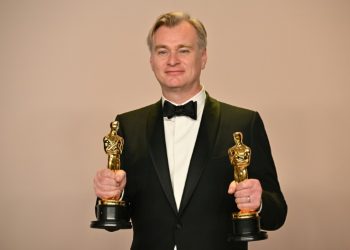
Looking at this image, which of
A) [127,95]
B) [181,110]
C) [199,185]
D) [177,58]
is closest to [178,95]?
[181,110]

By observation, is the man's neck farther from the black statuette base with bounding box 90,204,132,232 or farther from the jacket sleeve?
the black statuette base with bounding box 90,204,132,232

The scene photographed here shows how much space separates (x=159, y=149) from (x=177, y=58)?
51 cm

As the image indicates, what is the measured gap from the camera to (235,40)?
5328 millimetres

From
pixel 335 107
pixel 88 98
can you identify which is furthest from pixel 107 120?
pixel 335 107

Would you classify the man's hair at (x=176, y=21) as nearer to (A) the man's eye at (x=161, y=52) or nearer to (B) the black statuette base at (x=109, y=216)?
(A) the man's eye at (x=161, y=52)

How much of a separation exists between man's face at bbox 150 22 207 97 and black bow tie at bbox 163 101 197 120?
8 centimetres

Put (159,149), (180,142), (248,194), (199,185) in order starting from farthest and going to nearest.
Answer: (180,142)
(159,149)
(199,185)
(248,194)

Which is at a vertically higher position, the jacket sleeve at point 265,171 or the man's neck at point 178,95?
the man's neck at point 178,95

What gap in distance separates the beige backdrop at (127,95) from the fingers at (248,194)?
2.29 m

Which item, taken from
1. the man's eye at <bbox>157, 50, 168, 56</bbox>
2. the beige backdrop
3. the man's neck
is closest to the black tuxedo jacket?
the man's neck

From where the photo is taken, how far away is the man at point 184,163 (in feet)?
10.7

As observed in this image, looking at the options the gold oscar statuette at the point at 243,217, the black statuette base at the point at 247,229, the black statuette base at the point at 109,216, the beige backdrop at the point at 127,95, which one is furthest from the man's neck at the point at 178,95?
the beige backdrop at the point at 127,95

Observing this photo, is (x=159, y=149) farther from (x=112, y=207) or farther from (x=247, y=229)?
(x=247, y=229)

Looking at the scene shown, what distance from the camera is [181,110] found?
3541 mm
